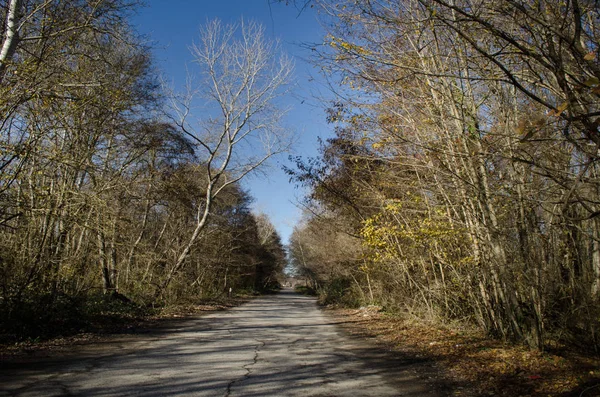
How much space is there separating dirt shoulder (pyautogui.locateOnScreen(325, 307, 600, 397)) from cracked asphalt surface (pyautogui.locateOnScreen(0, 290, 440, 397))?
Answer: 0.54 m

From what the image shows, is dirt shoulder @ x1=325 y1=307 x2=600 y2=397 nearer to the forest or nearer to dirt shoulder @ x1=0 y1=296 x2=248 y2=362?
the forest

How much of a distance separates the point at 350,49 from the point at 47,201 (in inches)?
250

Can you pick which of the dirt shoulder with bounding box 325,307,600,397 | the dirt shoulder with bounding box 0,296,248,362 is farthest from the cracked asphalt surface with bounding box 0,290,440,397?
the dirt shoulder with bounding box 325,307,600,397

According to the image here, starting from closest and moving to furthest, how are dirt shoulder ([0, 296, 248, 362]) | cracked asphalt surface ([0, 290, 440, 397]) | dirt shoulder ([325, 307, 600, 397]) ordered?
cracked asphalt surface ([0, 290, 440, 397])
dirt shoulder ([325, 307, 600, 397])
dirt shoulder ([0, 296, 248, 362])

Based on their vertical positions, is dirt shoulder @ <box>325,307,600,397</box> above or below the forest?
below

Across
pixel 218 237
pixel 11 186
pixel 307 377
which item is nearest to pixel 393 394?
pixel 307 377

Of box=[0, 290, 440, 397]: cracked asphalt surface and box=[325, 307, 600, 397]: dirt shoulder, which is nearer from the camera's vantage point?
box=[0, 290, 440, 397]: cracked asphalt surface

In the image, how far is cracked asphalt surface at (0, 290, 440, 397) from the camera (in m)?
4.62

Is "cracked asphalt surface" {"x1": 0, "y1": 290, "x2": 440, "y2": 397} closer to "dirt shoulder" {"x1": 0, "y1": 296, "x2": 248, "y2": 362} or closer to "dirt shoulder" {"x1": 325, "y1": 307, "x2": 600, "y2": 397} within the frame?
"dirt shoulder" {"x1": 0, "y1": 296, "x2": 248, "y2": 362}

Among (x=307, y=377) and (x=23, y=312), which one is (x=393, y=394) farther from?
(x=23, y=312)

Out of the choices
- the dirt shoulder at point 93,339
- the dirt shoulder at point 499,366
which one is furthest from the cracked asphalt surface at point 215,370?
the dirt shoulder at point 499,366

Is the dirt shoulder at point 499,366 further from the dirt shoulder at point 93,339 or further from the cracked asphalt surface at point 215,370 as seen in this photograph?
the dirt shoulder at point 93,339

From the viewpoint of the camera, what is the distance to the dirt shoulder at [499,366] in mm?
4832

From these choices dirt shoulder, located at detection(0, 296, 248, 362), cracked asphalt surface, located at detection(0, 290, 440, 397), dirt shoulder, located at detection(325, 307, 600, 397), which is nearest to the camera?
cracked asphalt surface, located at detection(0, 290, 440, 397)
